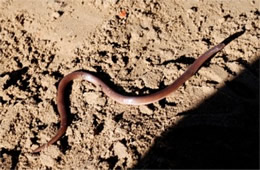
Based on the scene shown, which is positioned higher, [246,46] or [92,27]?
[92,27]

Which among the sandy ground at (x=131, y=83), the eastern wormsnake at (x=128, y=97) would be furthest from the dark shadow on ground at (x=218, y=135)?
the eastern wormsnake at (x=128, y=97)

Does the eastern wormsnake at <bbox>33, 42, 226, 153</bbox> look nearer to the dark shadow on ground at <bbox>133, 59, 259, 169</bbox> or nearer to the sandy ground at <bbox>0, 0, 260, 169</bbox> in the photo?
the sandy ground at <bbox>0, 0, 260, 169</bbox>

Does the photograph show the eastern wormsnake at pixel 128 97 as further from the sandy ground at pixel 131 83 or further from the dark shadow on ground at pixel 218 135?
the dark shadow on ground at pixel 218 135

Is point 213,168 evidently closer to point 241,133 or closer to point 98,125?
point 241,133

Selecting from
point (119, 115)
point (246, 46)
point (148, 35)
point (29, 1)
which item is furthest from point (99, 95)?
point (29, 1)

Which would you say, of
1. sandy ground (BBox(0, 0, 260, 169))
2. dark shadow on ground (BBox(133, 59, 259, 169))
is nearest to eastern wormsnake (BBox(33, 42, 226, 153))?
sandy ground (BBox(0, 0, 260, 169))

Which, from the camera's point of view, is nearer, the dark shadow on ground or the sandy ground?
the dark shadow on ground
